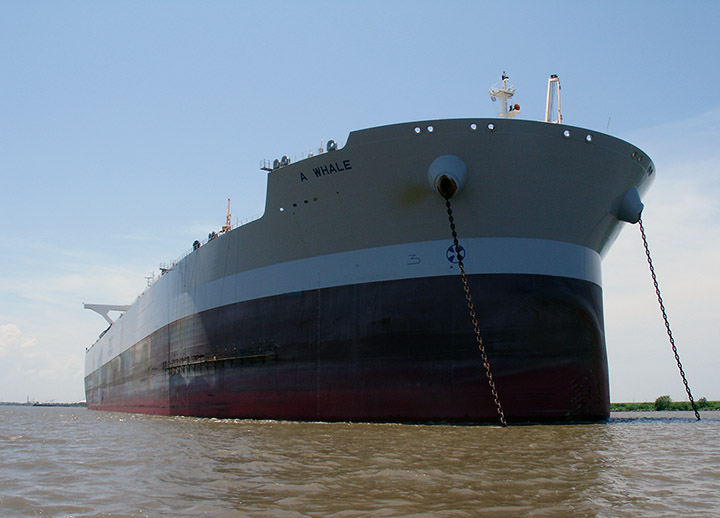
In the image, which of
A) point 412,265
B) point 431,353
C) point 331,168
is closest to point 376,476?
point 431,353

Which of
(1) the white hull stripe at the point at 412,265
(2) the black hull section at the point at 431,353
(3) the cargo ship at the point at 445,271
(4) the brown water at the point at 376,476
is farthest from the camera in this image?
(1) the white hull stripe at the point at 412,265

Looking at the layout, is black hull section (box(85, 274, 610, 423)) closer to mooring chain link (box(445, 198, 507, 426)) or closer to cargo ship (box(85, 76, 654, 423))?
cargo ship (box(85, 76, 654, 423))

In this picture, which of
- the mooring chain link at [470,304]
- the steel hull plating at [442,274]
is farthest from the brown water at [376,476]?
the steel hull plating at [442,274]

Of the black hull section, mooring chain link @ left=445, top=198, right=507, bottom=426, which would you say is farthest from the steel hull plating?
mooring chain link @ left=445, top=198, right=507, bottom=426

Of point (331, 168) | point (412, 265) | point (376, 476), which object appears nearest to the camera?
point (376, 476)

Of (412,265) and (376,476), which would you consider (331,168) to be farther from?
(376,476)

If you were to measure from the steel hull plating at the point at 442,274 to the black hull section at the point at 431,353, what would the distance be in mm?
27

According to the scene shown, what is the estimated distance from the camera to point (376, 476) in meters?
5.46

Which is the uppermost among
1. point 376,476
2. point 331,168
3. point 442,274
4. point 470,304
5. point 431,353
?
point 331,168

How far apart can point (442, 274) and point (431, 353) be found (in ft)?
5.10

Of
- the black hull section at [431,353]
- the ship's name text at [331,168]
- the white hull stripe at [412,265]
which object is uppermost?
the ship's name text at [331,168]

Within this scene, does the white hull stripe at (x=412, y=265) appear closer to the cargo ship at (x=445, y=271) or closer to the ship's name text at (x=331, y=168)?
the cargo ship at (x=445, y=271)

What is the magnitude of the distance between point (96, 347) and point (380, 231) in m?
32.8

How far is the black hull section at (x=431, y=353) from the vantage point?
10758 mm
